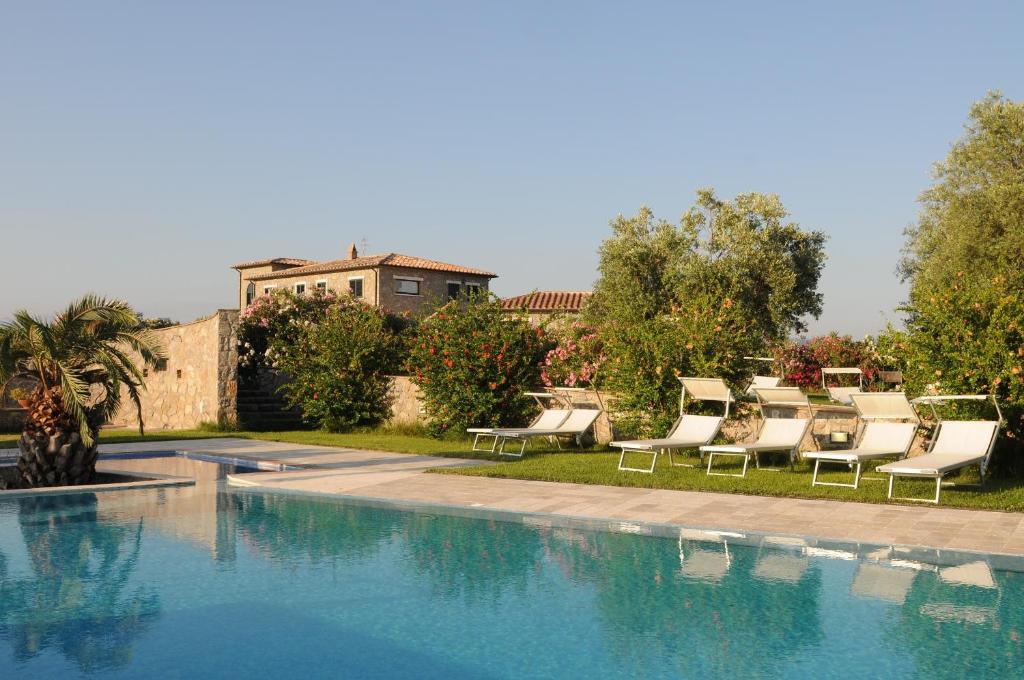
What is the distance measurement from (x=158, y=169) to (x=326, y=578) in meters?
20.7

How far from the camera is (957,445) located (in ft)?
36.2

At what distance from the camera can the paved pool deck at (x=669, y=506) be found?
8383mm

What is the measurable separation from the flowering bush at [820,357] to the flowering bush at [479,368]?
10252mm

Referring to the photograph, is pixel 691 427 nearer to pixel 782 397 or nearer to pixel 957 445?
pixel 782 397

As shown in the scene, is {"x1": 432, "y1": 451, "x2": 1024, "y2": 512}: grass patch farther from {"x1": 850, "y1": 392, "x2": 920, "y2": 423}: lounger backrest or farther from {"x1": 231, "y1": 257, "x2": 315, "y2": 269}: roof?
{"x1": 231, "y1": 257, "x2": 315, "y2": 269}: roof

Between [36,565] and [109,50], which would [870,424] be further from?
[109,50]

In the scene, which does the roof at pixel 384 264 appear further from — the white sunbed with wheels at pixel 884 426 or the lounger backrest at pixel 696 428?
the white sunbed with wheels at pixel 884 426

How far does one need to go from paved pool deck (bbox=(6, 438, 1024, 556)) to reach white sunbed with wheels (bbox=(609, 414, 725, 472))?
120 centimetres

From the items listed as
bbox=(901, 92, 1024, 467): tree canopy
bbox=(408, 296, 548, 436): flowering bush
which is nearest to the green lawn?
bbox=(408, 296, 548, 436): flowering bush

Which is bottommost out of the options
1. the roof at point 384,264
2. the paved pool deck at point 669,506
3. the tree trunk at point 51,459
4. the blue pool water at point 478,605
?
the blue pool water at point 478,605

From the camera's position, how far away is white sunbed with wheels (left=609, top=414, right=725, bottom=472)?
12.6m

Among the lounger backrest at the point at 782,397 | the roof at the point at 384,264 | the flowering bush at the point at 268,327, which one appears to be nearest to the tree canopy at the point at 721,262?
the roof at the point at 384,264

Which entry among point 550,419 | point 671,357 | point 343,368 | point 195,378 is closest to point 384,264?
point 195,378

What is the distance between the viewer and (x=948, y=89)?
82.0 ft
